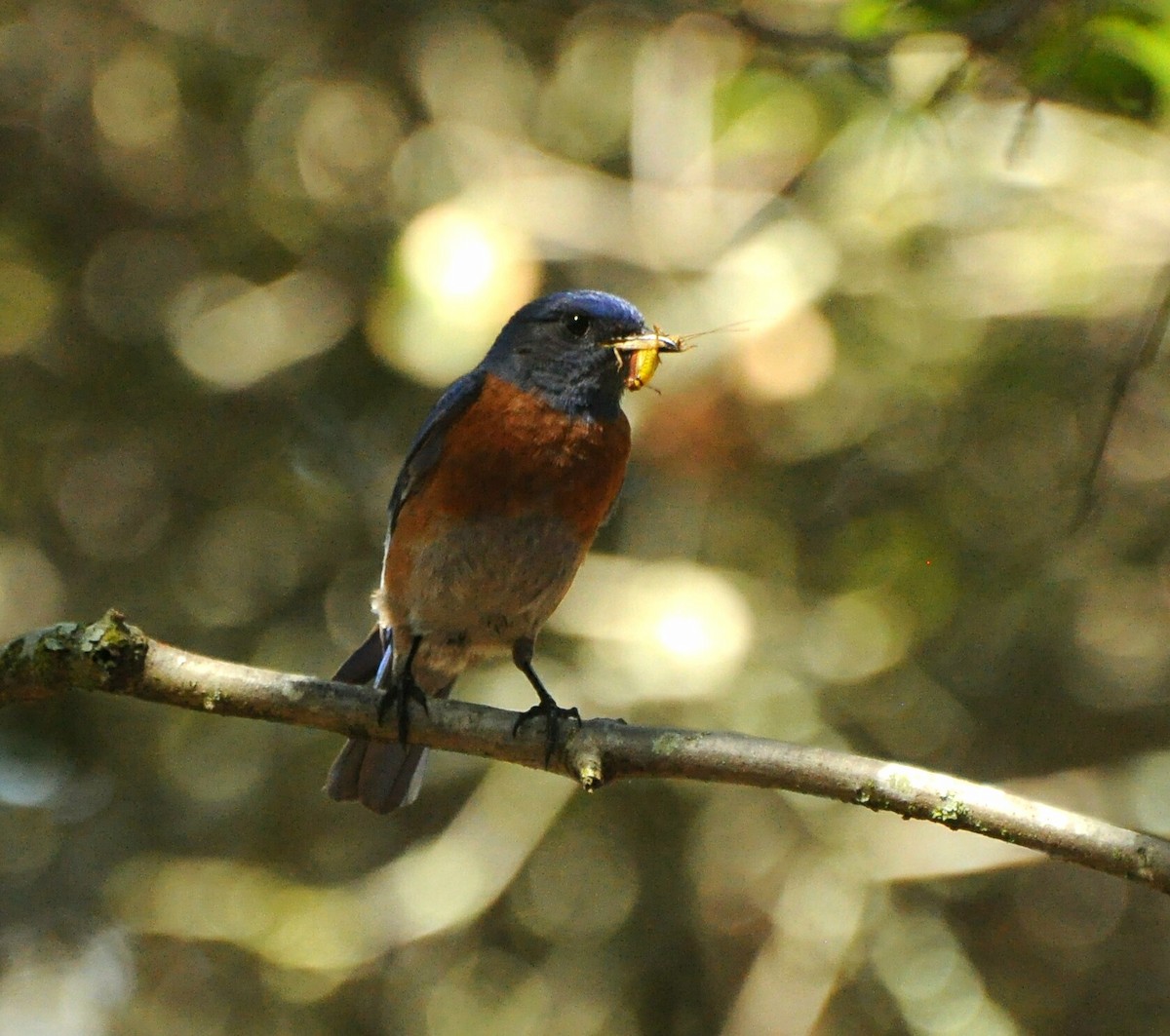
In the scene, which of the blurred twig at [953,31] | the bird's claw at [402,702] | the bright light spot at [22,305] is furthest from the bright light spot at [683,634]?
the bright light spot at [22,305]

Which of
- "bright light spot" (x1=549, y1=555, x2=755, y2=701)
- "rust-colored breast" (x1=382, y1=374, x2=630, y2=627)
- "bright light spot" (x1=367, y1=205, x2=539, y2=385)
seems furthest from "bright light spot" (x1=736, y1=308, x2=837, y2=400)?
"rust-colored breast" (x1=382, y1=374, x2=630, y2=627)

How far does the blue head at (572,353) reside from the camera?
15.1 feet

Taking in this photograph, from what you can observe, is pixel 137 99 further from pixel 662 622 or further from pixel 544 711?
pixel 544 711

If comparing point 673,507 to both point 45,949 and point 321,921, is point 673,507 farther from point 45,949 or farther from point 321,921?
point 45,949

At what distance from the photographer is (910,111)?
3.75 meters

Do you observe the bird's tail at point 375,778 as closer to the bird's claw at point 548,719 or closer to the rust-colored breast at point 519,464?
the bird's claw at point 548,719

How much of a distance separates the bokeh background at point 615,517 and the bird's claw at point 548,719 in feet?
4.66

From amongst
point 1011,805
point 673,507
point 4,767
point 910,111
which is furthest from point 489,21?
point 1011,805

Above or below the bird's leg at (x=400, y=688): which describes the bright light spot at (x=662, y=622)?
below

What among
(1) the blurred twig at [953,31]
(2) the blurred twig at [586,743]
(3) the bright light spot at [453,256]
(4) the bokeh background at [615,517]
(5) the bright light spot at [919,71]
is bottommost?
(4) the bokeh background at [615,517]

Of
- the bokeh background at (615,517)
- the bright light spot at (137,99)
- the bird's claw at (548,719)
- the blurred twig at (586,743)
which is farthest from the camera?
the bright light spot at (137,99)

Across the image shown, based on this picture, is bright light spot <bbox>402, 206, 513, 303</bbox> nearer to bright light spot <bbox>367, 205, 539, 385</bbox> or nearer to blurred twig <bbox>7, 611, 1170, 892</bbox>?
bright light spot <bbox>367, 205, 539, 385</bbox>

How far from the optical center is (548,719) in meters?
3.58

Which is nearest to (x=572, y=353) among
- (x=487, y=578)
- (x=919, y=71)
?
(x=487, y=578)
